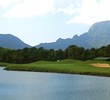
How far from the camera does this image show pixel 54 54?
180 m

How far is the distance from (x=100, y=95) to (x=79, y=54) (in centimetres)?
12726

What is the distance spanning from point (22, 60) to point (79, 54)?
31196mm

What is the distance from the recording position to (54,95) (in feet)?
156

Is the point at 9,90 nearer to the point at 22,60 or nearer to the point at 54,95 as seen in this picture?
the point at 54,95

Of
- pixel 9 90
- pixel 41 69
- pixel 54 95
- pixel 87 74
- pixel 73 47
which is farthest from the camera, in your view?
pixel 73 47

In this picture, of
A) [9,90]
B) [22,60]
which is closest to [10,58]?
[22,60]

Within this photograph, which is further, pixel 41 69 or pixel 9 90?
pixel 41 69

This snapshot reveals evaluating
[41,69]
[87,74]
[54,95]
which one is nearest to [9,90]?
[54,95]

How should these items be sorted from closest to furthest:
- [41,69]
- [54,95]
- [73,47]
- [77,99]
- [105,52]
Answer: [77,99]
[54,95]
[41,69]
[105,52]
[73,47]

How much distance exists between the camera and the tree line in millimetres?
172375

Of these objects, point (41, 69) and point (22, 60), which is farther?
point (22, 60)

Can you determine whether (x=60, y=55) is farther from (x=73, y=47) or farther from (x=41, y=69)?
(x=41, y=69)

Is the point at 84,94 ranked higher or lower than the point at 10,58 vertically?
lower

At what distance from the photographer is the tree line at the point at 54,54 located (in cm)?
17238
